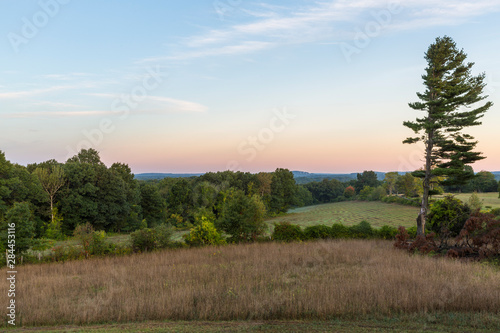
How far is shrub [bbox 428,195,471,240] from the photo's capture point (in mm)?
17312

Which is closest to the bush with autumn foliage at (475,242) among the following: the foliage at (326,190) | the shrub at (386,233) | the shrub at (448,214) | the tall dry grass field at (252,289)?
the tall dry grass field at (252,289)

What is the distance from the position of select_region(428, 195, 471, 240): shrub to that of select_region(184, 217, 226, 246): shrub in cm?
1456

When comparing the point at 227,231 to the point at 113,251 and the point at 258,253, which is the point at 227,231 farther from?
the point at 113,251

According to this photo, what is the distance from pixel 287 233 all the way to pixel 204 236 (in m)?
5.79

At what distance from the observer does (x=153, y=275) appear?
32.9 ft

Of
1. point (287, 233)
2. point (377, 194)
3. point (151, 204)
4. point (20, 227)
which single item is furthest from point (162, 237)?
point (377, 194)

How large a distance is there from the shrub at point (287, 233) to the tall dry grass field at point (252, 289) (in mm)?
5981

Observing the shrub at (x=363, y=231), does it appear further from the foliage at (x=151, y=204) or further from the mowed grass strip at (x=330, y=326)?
the foliage at (x=151, y=204)

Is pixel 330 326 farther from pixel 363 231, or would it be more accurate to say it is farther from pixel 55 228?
pixel 55 228

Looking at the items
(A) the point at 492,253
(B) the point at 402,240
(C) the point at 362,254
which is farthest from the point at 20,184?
(A) the point at 492,253

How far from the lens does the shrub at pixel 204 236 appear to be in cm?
1716

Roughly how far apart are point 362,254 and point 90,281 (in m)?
11.8

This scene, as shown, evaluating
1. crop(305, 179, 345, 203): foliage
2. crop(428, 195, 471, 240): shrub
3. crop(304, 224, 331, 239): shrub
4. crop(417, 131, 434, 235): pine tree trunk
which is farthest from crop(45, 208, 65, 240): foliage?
crop(305, 179, 345, 203): foliage

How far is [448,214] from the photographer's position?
712 inches
